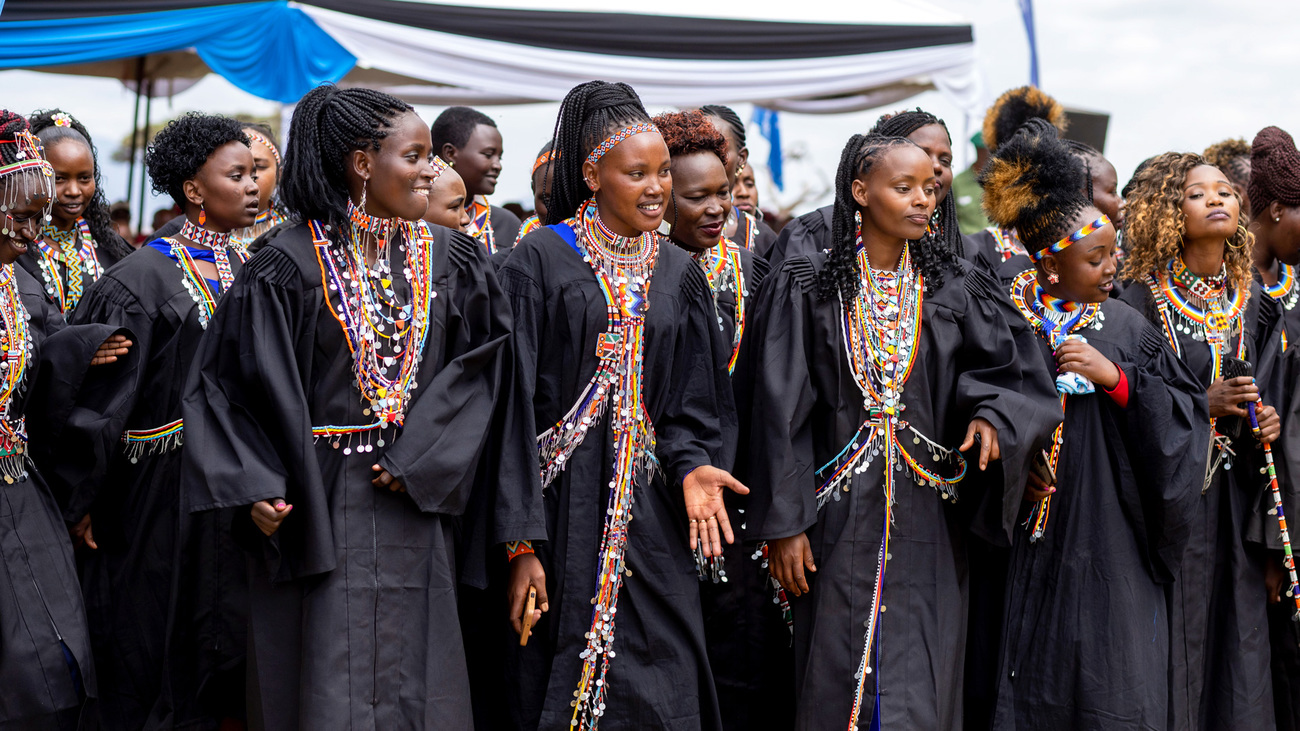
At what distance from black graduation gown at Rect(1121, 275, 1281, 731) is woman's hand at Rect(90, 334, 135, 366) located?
13.5 ft

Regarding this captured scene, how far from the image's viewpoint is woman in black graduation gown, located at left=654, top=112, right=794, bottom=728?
4746 mm

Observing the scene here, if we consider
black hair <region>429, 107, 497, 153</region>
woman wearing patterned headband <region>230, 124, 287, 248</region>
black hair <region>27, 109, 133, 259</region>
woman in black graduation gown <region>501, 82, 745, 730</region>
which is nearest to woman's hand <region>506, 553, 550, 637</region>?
woman in black graduation gown <region>501, 82, 745, 730</region>

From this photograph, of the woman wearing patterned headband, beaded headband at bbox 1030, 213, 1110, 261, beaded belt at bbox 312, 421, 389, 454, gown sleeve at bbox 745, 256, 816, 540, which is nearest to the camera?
beaded belt at bbox 312, 421, 389, 454

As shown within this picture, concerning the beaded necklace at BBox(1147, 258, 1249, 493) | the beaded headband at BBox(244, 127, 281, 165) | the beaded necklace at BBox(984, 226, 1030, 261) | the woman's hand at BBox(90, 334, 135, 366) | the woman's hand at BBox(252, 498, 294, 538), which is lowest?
the woman's hand at BBox(252, 498, 294, 538)

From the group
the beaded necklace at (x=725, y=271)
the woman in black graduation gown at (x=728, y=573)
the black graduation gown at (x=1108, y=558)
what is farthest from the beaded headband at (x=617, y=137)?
the black graduation gown at (x=1108, y=558)

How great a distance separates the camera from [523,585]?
3861mm

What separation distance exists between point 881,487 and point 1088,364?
1.01 metres

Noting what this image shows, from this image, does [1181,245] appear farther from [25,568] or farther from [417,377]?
[25,568]

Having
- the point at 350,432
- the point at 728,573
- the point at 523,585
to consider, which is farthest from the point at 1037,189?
the point at 350,432

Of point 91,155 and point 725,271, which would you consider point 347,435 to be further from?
point 91,155

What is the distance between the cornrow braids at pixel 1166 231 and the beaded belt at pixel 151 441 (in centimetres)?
407

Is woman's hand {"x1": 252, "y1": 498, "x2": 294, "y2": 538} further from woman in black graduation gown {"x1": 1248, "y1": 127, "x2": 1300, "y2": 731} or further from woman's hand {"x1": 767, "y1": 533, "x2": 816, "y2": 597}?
woman in black graduation gown {"x1": 1248, "y1": 127, "x2": 1300, "y2": 731}

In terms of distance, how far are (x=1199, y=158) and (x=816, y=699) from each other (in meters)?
2.94

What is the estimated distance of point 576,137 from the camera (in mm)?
4305
